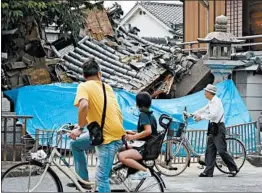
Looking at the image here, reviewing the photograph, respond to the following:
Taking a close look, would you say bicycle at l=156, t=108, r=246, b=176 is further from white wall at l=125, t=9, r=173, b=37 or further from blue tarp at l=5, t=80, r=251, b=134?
white wall at l=125, t=9, r=173, b=37

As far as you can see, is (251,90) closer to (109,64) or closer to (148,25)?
(109,64)

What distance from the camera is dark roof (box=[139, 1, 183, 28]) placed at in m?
38.8

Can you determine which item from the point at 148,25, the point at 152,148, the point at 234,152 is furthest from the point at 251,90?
the point at 148,25

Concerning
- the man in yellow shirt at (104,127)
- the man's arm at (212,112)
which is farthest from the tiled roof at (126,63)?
the man in yellow shirt at (104,127)

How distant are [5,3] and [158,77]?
7.13 metres

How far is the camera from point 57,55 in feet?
59.5

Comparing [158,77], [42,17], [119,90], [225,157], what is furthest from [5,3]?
[158,77]

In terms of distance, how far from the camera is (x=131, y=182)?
304 inches

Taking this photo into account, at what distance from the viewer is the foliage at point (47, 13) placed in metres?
12.5

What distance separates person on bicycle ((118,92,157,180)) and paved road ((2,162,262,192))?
53.9 inches

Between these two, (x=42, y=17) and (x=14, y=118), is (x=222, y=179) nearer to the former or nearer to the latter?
(x=14, y=118)

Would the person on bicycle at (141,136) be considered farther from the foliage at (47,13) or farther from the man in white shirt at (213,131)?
the foliage at (47,13)

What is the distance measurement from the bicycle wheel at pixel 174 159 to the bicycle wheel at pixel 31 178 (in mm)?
4152

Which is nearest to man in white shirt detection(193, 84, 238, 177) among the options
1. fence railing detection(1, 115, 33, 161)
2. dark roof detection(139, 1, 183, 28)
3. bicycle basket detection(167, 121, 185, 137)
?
bicycle basket detection(167, 121, 185, 137)
